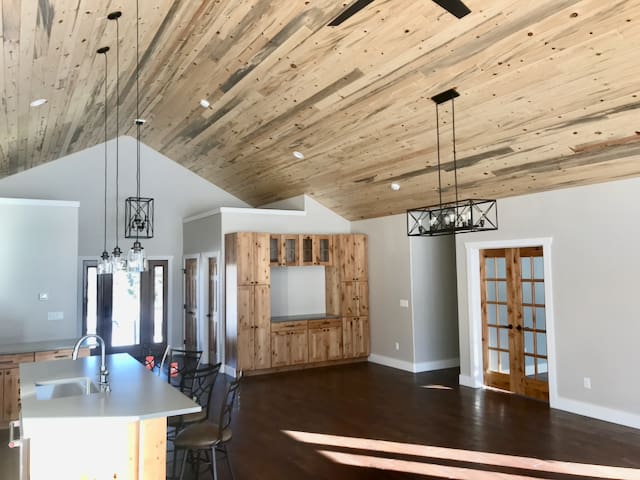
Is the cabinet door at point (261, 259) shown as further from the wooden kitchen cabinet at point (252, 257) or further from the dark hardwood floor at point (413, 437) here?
the dark hardwood floor at point (413, 437)

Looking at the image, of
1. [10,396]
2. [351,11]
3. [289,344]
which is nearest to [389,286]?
[289,344]

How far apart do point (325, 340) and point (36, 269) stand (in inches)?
176

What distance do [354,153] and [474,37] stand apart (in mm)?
2751

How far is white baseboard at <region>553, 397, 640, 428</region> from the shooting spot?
492 cm

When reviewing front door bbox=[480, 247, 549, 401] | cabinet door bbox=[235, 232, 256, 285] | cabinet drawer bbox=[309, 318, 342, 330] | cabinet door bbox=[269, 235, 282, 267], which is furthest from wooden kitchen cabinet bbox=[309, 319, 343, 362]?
front door bbox=[480, 247, 549, 401]

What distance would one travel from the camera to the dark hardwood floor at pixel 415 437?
3988mm

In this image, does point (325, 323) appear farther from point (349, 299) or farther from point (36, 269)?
point (36, 269)

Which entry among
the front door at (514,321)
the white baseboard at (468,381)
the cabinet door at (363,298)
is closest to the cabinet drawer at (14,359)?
the cabinet door at (363,298)

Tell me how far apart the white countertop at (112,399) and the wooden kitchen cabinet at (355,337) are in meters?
4.72

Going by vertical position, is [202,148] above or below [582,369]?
above

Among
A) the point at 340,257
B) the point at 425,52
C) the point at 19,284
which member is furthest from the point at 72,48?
the point at 340,257

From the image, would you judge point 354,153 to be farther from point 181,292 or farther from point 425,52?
point 181,292

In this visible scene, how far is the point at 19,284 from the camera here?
6238 millimetres

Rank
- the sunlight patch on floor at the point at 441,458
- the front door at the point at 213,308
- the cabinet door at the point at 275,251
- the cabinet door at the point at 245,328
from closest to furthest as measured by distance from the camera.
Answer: the sunlight patch on floor at the point at 441,458
the cabinet door at the point at 245,328
the cabinet door at the point at 275,251
the front door at the point at 213,308
